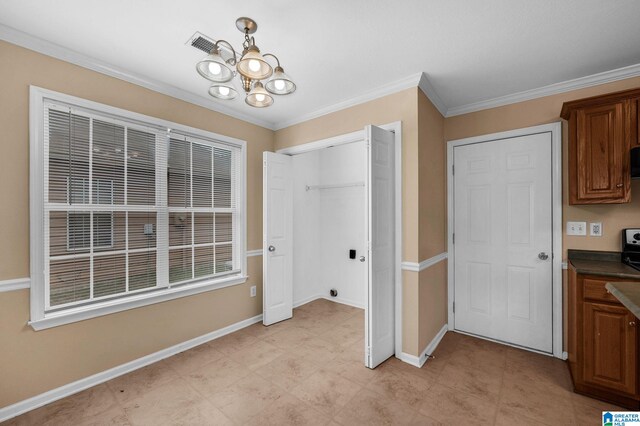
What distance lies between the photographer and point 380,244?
256cm

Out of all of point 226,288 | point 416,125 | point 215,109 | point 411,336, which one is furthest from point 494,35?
point 226,288

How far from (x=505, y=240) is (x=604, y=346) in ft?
3.95

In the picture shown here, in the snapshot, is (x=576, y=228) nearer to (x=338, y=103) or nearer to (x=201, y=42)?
(x=338, y=103)

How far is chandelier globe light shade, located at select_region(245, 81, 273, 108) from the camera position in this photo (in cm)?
184

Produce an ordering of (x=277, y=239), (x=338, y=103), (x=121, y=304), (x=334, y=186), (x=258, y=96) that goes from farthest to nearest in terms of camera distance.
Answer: (x=334, y=186) → (x=277, y=239) → (x=338, y=103) → (x=121, y=304) → (x=258, y=96)

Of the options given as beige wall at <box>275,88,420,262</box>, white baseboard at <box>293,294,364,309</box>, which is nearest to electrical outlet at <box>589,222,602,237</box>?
beige wall at <box>275,88,420,262</box>

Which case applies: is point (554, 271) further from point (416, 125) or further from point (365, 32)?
point (365, 32)

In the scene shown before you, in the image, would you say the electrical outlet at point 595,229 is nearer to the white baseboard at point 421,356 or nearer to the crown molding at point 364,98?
the white baseboard at point 421,356

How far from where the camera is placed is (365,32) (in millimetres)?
1959

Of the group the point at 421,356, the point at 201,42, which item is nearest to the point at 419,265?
the point at 421,356

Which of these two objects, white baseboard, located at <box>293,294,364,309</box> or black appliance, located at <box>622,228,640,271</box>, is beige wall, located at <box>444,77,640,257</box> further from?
white baseboard, located at <box>293,294,364,309</box>

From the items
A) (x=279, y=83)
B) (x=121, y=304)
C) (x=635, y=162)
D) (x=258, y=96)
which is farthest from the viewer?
(x=121, y=304)

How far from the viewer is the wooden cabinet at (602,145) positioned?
2205 mm

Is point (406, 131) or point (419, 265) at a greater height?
point (406, 131)
